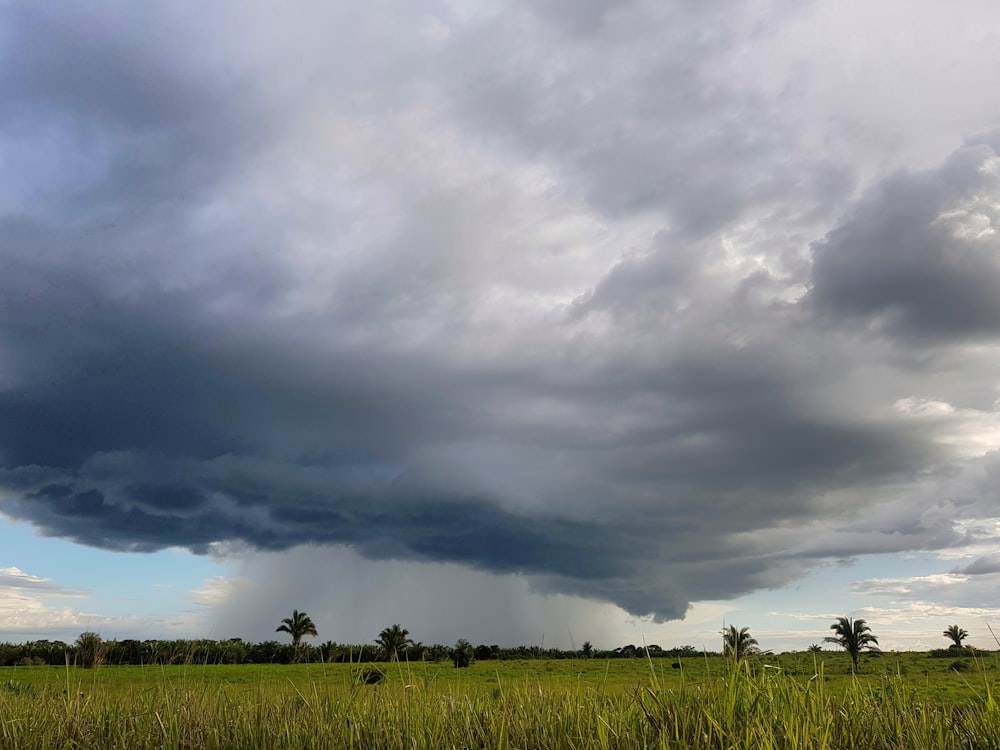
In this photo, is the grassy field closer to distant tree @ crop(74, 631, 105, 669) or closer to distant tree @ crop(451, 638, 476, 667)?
distant tree @ crop(74, 631, 105, 669)

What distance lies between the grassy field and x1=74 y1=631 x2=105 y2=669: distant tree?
0.43m

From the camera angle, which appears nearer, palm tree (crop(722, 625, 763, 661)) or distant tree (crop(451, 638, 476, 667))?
palm tree (crop(722, 625, 763, 661))

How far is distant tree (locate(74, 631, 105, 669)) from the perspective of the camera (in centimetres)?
1046

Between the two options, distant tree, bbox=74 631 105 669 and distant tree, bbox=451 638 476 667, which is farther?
distant tree, bbox=451 638 476 667

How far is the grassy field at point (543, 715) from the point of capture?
6.67m

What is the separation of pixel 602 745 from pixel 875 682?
486 centimetres

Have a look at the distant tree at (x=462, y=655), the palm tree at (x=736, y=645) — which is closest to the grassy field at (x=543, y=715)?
the palm tree at (x=736, y=645)

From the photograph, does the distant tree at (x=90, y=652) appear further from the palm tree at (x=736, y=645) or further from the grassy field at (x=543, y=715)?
the palm tree at (x=736, y=645)

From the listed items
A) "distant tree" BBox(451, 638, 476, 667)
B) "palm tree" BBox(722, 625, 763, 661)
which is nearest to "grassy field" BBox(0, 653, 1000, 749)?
"palm tree" BBox(722, 625, 763, 661)

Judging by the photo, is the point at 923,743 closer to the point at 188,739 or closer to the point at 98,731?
the point at 188,739

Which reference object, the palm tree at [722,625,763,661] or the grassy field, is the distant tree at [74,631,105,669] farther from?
the palm tree at [722,625,763,661]

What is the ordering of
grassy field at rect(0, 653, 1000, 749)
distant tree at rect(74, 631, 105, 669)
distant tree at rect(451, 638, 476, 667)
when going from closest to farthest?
grassy field at rect(0, 653, 1000, 749)
distant tree at rect(74, 631, 105, 669)
distant tree at rect(451, 638, 476, 667)

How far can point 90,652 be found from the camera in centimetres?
1162

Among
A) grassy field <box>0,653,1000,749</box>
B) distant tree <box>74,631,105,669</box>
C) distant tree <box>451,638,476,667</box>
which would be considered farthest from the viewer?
distant tree <box>451,638,476,667</box>
